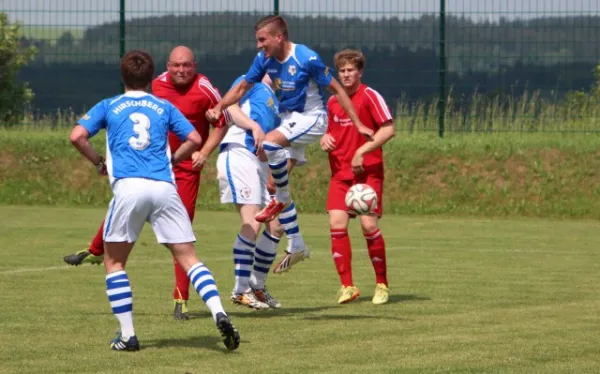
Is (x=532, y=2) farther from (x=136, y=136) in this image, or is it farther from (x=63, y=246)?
(x=136, y=136)

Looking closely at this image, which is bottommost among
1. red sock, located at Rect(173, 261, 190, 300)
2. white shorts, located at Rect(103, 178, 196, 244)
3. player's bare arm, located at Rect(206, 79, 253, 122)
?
red sock, located at Rect(173, 261, 190, 300)

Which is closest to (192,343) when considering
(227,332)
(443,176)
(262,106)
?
(227,332)

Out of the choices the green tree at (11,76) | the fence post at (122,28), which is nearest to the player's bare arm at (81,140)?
the fence post at (122,28)

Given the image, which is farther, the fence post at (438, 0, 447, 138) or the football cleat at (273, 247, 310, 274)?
the fence post at (438, 0, 447, 138)

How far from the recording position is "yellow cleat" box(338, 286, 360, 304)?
442 inches

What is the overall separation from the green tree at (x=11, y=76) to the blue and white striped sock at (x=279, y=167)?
1621 centimetres

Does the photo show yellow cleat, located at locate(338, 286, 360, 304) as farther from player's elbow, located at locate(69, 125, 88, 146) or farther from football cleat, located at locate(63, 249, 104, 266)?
player's elbow, located at locate(69, 125, 88, 146)

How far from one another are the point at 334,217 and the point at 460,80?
542 inches

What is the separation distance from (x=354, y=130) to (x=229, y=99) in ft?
5.78

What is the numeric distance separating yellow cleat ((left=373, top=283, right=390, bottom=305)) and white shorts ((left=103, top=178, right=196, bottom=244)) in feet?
10.0

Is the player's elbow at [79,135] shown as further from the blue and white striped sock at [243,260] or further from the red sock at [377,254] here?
the red sock at [377,254]

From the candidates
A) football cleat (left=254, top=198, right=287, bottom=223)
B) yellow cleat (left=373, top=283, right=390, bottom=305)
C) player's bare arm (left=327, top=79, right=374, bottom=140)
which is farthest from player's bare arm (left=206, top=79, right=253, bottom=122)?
yellow cleat (left=373, top=283, right=390, bottom=305)

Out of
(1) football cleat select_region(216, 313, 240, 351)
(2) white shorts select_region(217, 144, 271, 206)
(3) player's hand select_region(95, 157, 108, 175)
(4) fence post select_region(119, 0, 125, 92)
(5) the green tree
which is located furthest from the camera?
(5) the green tree

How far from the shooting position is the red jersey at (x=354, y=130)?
1156 centimetres
